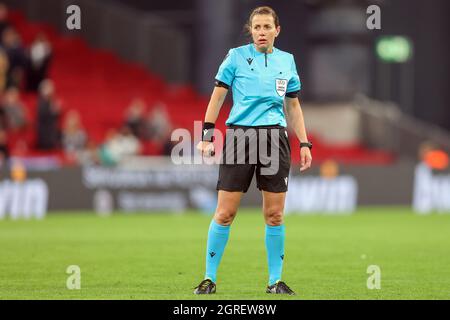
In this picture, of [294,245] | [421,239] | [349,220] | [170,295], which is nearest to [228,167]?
[170,295]

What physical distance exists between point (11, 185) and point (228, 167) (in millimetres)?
14016

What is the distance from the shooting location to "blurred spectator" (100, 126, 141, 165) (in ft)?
79.8

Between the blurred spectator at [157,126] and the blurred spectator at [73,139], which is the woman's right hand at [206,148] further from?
the blurred spectator at [157,126]

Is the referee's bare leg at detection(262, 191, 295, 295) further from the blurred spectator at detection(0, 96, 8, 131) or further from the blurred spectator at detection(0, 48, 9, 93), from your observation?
the blurred spectator at detection(0, 48, 9, 93)

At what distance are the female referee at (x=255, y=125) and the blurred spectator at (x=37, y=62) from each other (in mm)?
17148

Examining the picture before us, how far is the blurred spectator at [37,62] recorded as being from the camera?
2611 cm

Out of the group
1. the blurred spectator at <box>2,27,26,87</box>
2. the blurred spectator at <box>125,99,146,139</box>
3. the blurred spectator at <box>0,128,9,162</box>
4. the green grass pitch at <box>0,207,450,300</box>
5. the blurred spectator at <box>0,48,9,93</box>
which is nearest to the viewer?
the green grass pitch at <box>0,207,450,300</box>

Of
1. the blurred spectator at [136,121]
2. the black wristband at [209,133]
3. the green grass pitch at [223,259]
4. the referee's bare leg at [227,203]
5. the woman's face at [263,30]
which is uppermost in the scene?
the woman's face at [263,30]

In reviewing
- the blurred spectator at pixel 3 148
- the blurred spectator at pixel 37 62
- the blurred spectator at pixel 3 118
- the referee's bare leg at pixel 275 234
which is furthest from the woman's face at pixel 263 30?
the blurred spectator at pixel 37 62

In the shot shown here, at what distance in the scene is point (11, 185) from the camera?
22797 mm

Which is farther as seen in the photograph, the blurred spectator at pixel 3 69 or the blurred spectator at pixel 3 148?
the blurred spectator at pixel 3 69

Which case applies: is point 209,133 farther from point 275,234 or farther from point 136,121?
point 136,121

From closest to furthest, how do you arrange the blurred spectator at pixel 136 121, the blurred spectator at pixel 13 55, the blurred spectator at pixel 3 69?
the blurred spectator at pixel 3 69, the blurred spectator at pixel 13 55, the blurred spectator at pixel 136 121

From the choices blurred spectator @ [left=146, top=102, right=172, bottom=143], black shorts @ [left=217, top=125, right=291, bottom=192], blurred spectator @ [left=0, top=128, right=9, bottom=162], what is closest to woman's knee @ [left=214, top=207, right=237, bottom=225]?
black shorts @ [left=217, top=125, right=291, bottom=192]
